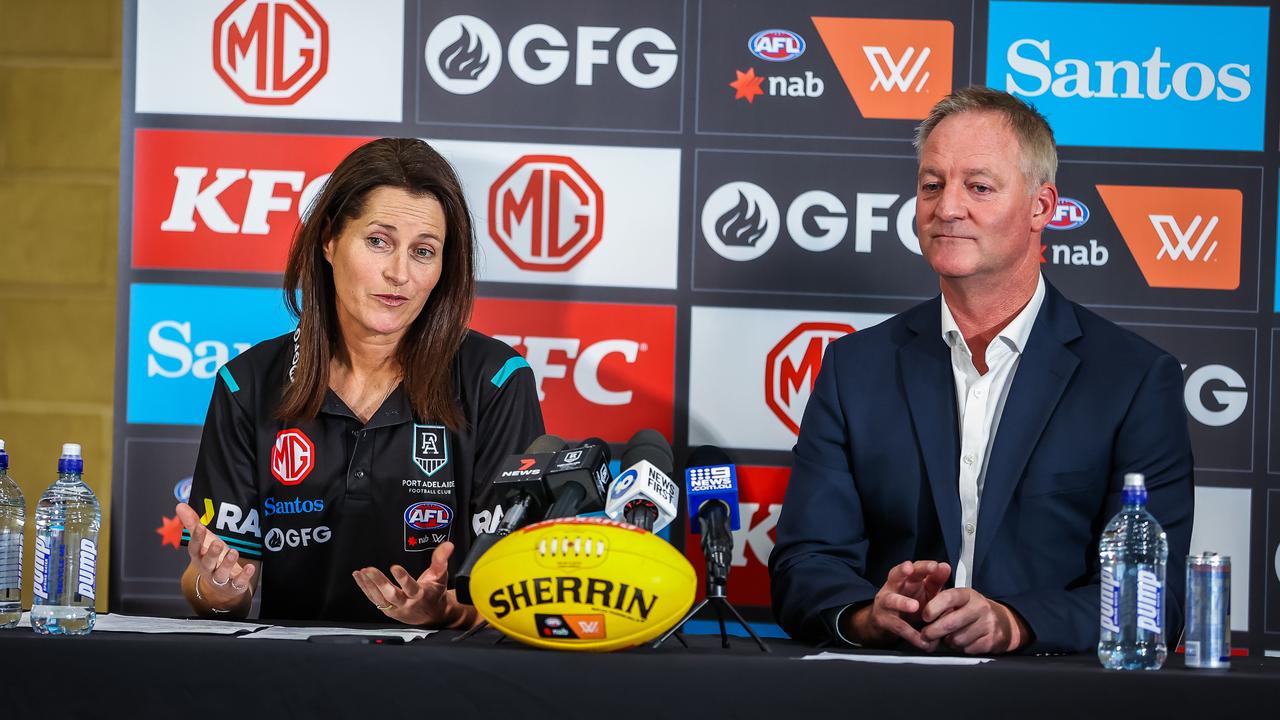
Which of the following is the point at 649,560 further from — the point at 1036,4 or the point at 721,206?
the point at 1036,4

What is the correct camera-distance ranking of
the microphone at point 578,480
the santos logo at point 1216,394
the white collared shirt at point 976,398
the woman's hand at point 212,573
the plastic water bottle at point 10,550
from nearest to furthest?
the microphone at point 578,480
the plastic water bottle at point 10,550
the woman's hand at point 212,573
the white collared shirt at point 976,398
the santos logo at point 1216,394

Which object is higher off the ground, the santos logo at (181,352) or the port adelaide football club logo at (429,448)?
the santos logo at (181,352)

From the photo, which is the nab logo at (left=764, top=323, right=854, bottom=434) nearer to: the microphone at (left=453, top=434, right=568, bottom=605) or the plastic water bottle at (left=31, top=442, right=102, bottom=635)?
the microphone at (left=453, top=434, right=568, bottom=605)

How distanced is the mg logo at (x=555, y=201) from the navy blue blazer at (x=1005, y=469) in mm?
911

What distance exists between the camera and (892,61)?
2867 millimetres

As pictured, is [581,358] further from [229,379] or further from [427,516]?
[229,379]

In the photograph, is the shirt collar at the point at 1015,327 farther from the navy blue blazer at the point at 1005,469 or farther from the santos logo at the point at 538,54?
the santos logo at the point at 538,54

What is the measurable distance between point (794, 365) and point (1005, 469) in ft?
2.89

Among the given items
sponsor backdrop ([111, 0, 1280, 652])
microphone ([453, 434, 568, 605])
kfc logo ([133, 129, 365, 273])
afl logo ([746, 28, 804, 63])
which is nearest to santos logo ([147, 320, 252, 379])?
sponsor backdrop ([111, 0, 1280, 652])

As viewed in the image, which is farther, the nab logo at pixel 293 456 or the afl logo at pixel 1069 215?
the afl logo at pixel 1069 215

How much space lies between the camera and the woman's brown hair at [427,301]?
229cm

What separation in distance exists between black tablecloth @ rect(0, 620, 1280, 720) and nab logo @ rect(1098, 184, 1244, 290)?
1601 millimetres

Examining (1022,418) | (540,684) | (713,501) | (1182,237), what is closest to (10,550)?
(540,684)

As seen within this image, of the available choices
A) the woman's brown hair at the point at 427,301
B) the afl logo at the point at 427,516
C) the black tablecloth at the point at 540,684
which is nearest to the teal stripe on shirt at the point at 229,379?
the woman's brown hair at the point at 427,301
